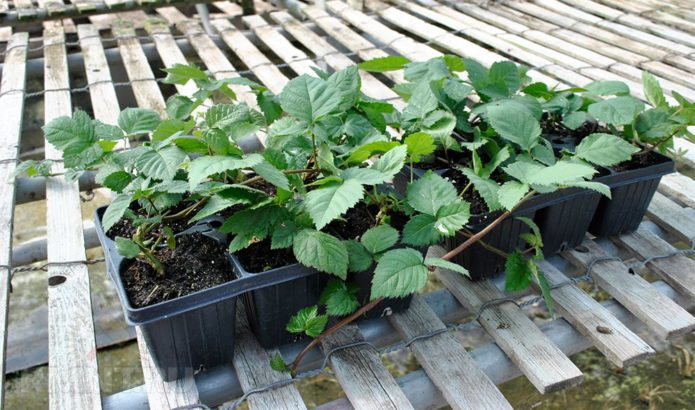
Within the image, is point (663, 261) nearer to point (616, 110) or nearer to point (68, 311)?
point (616, 110)

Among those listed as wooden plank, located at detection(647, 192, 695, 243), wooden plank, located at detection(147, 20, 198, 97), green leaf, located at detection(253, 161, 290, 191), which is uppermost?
green leaf, located at detection(253, 161, 290, 191)

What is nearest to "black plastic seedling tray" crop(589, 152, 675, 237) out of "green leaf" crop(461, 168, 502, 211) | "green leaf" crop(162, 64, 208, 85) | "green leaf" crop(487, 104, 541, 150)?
"green leaf" crop(487, 104, 541, 150)

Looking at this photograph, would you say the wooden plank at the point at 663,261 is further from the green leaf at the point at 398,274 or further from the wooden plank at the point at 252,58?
the wooden plank at the point at 252,58

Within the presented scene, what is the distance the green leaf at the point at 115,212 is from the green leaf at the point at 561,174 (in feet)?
1.96

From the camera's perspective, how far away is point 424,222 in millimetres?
1035

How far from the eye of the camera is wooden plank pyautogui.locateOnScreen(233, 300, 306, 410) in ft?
3.27

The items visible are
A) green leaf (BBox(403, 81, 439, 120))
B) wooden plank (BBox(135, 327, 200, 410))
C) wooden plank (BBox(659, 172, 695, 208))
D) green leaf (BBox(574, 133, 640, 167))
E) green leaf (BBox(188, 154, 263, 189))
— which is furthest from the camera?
wooden plank (BBox(659, 172, 695, 208))

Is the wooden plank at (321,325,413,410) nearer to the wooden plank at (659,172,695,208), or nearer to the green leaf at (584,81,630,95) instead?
the green leaf at (584,81,630,95)

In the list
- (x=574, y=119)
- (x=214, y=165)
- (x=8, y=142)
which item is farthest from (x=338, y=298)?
(x=8, y=142)

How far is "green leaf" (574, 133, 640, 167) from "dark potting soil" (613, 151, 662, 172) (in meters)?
0.19

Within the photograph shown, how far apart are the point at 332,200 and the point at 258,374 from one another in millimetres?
318

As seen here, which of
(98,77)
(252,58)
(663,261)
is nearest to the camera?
(663,261)

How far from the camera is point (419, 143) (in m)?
1.09

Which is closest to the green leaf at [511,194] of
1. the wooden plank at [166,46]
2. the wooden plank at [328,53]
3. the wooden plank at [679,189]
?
the wooden plank at [679,189]
